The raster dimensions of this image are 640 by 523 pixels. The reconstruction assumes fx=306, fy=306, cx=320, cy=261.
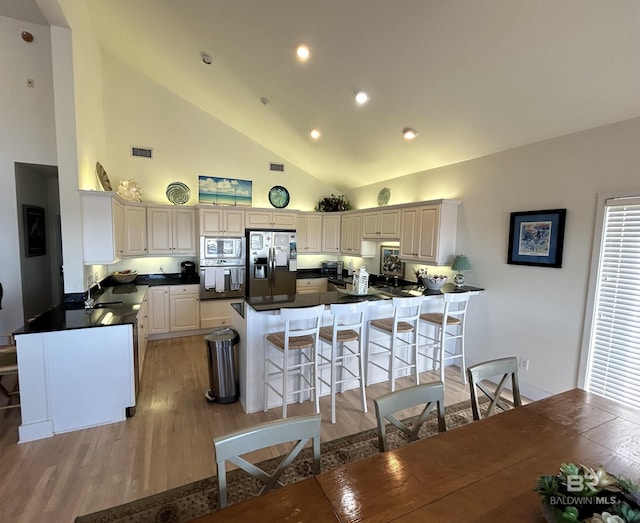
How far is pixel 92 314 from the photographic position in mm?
2980

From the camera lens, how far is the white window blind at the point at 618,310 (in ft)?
8.57

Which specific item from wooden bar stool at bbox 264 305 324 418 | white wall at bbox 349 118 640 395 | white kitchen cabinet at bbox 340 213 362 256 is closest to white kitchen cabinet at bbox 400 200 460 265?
white wall at bbox 349 118 640 395

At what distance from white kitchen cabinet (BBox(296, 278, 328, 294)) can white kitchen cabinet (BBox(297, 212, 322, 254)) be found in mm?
573

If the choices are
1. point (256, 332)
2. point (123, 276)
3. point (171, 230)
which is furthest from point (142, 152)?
point (256, 332)

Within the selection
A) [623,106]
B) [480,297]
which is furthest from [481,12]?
[480,297]

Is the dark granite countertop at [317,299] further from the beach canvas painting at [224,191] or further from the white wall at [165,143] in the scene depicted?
the white wall at [165,143]

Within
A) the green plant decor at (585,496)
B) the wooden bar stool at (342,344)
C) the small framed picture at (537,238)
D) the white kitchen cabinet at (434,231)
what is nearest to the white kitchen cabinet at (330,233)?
the white kitchen cabinet at (434,231)

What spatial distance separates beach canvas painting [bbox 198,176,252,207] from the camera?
5543 mm

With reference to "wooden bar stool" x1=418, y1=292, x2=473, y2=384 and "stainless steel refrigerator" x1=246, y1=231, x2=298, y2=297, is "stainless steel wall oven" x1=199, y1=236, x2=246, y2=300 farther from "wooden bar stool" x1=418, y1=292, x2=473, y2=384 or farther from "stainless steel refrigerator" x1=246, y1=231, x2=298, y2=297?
"wooden bar stool" x1=418, y1=292, x2=473, y2=384

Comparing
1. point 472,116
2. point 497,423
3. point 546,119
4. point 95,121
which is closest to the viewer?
point 497,423

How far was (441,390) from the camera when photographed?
1.61m

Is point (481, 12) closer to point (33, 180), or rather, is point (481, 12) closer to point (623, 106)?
point (623, 106)

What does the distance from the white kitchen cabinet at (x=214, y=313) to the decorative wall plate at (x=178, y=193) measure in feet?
5.98

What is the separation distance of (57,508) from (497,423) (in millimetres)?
2585
